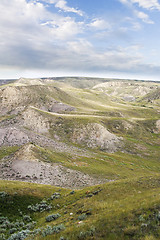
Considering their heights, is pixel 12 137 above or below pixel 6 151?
above

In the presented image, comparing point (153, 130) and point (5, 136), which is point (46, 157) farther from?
point (153, 130)

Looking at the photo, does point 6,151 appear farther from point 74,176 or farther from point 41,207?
point 41,207

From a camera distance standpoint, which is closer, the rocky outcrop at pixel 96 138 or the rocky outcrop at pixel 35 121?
the rocky outcrop at pixel 96 138

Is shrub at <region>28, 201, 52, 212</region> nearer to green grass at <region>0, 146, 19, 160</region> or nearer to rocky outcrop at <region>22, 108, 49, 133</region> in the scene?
green grass at <region>0, 146, 19, 160</region>

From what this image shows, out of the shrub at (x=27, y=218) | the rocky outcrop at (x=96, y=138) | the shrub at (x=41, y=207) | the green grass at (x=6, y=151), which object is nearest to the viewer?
the shrub at (x=27, y=218)

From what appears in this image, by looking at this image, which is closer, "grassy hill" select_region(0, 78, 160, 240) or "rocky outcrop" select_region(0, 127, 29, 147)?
"grassy hill" select_region(0, 78, 160, 240)

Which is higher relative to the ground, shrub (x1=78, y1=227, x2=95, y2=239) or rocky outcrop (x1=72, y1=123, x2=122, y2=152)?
shrub (x1=78, y1=227, x2=95, y2=239)

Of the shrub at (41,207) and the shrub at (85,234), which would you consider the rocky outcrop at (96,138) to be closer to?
the shrub at (41,207)

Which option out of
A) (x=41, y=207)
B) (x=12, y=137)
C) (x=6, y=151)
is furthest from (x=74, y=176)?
(x=12, y=137)

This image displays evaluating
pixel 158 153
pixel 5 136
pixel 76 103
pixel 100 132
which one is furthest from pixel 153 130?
pixel 5 136


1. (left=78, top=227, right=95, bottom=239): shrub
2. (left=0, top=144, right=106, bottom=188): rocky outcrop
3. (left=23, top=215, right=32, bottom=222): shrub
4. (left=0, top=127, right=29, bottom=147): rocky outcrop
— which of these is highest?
(left=78, top=227, right=95, bottom=239): shrub

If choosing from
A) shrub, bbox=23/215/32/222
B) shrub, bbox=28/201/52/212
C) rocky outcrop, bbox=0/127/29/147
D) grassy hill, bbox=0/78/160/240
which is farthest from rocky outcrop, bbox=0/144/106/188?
shrub, bbox=23/215/32/222

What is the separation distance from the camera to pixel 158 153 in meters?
88.8

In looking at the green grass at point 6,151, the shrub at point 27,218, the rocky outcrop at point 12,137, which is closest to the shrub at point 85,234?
the shrub at point 27,218
